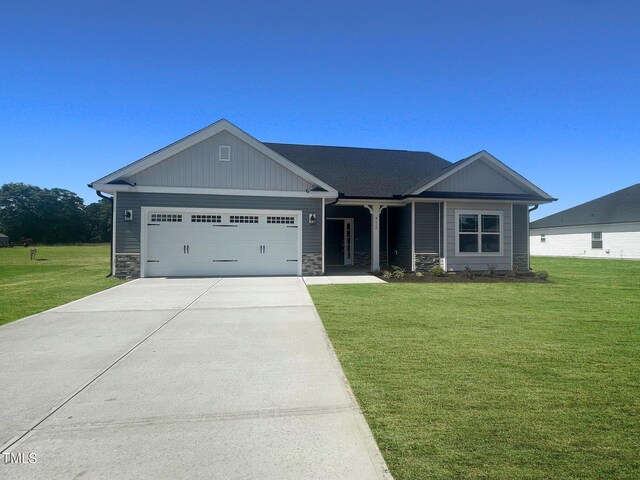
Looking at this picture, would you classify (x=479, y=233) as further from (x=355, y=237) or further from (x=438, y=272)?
(x=355, y=237)

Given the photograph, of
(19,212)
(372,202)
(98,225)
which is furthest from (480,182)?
(19,212)

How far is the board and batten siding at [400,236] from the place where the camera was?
47.6 feet

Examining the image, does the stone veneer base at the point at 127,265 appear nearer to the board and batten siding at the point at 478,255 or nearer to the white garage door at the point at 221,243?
the white garage door at the point at 221,243

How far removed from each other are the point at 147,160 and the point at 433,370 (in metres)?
12.1

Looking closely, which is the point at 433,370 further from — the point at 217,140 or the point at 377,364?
the point at 217,140

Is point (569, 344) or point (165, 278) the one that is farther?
point (165, 278)

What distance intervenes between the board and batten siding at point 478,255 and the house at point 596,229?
55.1ft

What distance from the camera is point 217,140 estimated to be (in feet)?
43.3

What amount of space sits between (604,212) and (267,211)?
27.6 metres

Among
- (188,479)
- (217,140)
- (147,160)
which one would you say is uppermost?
(217,140)

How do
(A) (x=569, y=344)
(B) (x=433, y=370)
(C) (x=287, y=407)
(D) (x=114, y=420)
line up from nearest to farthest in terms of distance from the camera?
(D) (x=114, y=420), (C) (x=287, y=407), (B) (x=433, y=370), (A) (x=569, y=344)

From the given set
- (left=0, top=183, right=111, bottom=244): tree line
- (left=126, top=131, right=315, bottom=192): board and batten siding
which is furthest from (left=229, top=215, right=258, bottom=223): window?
(left=0, top=183, right=111, bottom=244): tree line

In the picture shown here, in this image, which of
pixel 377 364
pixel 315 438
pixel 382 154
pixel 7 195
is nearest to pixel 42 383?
pixel 315 438

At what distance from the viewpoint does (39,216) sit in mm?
68000
